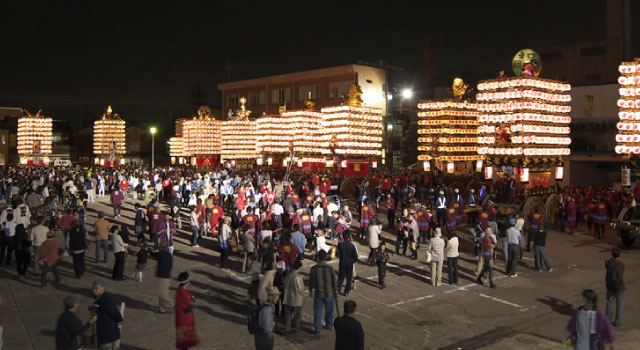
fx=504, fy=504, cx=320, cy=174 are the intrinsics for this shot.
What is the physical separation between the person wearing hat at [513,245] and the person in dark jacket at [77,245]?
40.2ft

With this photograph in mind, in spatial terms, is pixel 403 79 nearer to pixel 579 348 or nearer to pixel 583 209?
pixel 583 209

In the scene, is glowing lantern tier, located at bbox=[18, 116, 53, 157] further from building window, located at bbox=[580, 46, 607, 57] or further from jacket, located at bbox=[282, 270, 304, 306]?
building window, located at bbox=[580, 46, 607, 57]

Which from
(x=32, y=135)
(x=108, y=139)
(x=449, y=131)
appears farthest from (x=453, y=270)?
(x=32, y=135)

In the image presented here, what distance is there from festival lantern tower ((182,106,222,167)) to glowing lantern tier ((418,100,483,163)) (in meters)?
26.5

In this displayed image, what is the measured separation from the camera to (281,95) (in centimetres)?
6444

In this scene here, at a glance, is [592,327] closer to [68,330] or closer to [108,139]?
[68,330]

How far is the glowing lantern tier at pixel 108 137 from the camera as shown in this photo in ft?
200

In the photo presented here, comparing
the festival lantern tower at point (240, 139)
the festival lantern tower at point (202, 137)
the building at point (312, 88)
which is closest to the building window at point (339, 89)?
the building at point (312, 88)

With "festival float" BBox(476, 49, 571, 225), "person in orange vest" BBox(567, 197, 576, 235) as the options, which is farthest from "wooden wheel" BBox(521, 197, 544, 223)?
"person in orange vest" BBox(567, 197, 576, 235)

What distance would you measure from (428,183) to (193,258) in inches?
794

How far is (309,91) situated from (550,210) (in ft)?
131

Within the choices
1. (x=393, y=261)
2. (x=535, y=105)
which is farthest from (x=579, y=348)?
(x=535, y=105)

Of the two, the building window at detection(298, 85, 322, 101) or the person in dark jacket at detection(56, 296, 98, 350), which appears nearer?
A: the person in dark jacket at detection(56, 296, 98, 350)

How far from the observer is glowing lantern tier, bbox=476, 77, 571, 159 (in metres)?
25.6
